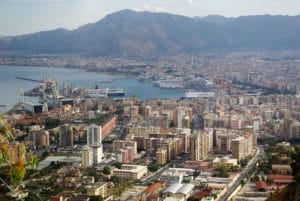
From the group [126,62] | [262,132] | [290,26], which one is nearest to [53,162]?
[262,132]

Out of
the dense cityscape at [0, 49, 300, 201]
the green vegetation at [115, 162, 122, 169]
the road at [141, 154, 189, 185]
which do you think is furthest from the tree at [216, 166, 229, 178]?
the green vegetation at [115, 162, 122, 169]

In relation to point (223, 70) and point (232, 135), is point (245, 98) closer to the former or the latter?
point (232, 135)

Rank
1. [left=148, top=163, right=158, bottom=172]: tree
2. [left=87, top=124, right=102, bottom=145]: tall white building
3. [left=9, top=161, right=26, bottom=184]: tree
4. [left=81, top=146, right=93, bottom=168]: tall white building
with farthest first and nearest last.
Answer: [left=87, top=124, right=102, bottom=145]: tall white building → [left=81, top=146, right=93, bottom=168]: tall white building → [left=148, top=163, right=158, bottom=172]: tree → [left=9, top=161, right=26, bottom=184]: tree

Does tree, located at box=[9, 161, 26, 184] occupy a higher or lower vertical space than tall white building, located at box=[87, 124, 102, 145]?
higher

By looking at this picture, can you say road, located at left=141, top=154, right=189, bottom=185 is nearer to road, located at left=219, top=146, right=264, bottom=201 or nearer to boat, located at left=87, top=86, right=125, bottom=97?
road, located at left=219, top=146, right=264, bottom=201

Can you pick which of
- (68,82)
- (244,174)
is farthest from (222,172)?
(68,82)

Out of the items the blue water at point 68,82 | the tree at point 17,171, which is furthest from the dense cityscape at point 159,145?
the blue water at point 68,82

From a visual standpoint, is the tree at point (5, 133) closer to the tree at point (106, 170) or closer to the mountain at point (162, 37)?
the tree at point (106, 170)

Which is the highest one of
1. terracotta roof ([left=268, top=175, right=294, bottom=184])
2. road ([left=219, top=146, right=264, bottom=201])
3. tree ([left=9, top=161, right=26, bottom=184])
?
tree ([left=9, top=161, right=26, bottom=184])

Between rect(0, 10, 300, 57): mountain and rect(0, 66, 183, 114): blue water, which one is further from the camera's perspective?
rect(0, 10, 300, 57): mountain
